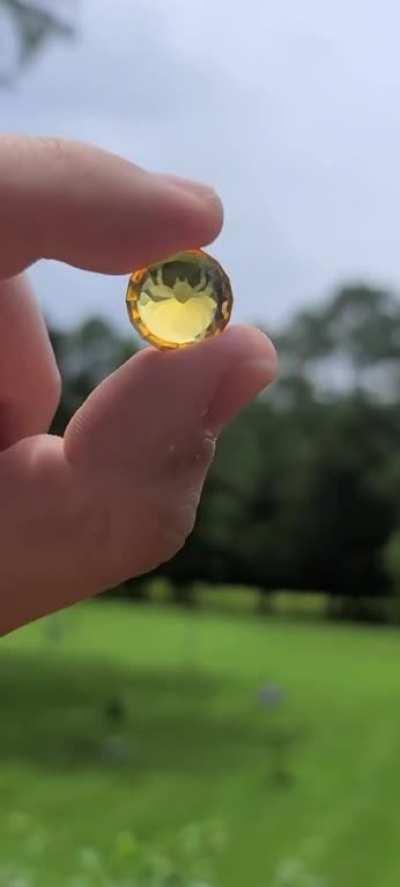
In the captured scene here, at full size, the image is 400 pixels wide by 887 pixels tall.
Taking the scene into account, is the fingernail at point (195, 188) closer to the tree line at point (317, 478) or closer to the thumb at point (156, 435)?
the thumb at point (156, 435)

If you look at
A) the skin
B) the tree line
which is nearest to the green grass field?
the tree line

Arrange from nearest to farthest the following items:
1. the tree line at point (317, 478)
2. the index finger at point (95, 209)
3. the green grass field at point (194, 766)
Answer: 1. the index finger at point (95, 209)
2. the green grass field at point (194, 766)
3. the tree line at point (317, 478)

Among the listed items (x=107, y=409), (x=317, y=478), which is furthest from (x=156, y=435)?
(x=317, y=478)

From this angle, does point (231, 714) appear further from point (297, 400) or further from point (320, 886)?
point (297, 400)

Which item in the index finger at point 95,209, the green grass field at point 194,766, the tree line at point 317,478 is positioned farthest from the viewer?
the tree line at point 317,478

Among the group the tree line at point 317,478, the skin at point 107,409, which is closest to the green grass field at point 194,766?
the tree line at point 317,478

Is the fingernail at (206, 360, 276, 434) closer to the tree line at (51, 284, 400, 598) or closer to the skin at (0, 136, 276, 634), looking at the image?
the skin at (0, 136, 276, 634)

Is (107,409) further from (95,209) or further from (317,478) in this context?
(317,478)
